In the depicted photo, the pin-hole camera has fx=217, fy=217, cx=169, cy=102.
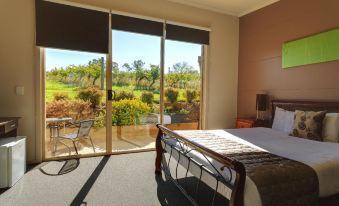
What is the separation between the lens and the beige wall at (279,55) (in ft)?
10.8

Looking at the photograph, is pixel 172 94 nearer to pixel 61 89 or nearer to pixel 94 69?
pixel 94 69

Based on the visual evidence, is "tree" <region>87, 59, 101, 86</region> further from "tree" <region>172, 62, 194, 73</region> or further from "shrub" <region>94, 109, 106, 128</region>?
"tree" <region>172, 62, 194, 73</region>

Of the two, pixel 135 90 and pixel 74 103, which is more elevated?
pixel 135 90

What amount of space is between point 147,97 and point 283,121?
8.06ft

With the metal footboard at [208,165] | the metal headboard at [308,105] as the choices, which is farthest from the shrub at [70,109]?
the metal headboard at [308,105]

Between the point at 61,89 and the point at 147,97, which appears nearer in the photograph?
the point at 61,89

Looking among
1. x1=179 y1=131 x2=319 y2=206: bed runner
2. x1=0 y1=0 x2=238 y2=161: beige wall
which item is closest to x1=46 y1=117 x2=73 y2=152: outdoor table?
x1=0 y1=0 x2=238 y2=161: beige wall

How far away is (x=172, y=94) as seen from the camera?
4.57 metres

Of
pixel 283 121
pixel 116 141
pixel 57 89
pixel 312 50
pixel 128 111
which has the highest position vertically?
pixel 312 50

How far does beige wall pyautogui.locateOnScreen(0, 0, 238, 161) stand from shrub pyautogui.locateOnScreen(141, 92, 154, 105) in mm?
1298

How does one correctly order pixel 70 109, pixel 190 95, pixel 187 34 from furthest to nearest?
pixel 190 95, pixel 187 34, pixel 70 109

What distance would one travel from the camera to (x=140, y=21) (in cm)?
402

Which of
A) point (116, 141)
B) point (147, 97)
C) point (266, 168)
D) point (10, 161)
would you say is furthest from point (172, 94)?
point (266, 168)

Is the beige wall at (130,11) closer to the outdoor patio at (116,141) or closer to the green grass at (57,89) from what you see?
the green grass at (57,89)
